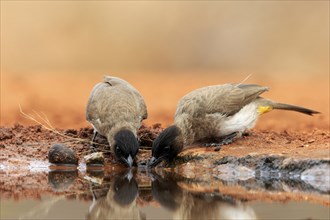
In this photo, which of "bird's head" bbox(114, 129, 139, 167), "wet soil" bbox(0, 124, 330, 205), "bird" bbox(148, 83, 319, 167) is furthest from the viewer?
"bird" bbox(148, 83, 319, 167)

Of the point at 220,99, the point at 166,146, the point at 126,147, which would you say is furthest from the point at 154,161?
the point at 220,99

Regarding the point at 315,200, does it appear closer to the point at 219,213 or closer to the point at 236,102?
the point at 219,213

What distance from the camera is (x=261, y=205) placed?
307 inches

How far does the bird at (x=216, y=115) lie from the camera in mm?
10648

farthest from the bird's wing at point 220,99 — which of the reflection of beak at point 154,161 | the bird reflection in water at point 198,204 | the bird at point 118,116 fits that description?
the bird reflection in water at point 198,204

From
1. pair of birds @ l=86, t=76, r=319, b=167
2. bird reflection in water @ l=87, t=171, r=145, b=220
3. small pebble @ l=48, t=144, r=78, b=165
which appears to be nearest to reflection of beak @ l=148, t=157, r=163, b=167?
pair of birds @ l=86, t=76, r=319, b=167

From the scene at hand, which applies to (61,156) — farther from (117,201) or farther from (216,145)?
(117,201)

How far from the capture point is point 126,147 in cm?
991

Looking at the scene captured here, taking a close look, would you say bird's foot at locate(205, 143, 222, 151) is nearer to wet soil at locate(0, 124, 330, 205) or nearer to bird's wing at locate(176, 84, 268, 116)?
wet soil at locate(0, 124, 330, 205)

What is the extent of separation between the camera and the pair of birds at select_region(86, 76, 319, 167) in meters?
10.2

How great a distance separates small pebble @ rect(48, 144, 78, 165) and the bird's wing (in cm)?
153

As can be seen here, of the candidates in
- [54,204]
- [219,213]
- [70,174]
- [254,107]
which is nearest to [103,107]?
[70,174]

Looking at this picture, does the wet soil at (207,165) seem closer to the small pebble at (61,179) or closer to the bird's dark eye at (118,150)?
the small pebble at (61,179)

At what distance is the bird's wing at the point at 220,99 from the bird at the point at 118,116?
2.10 feet
